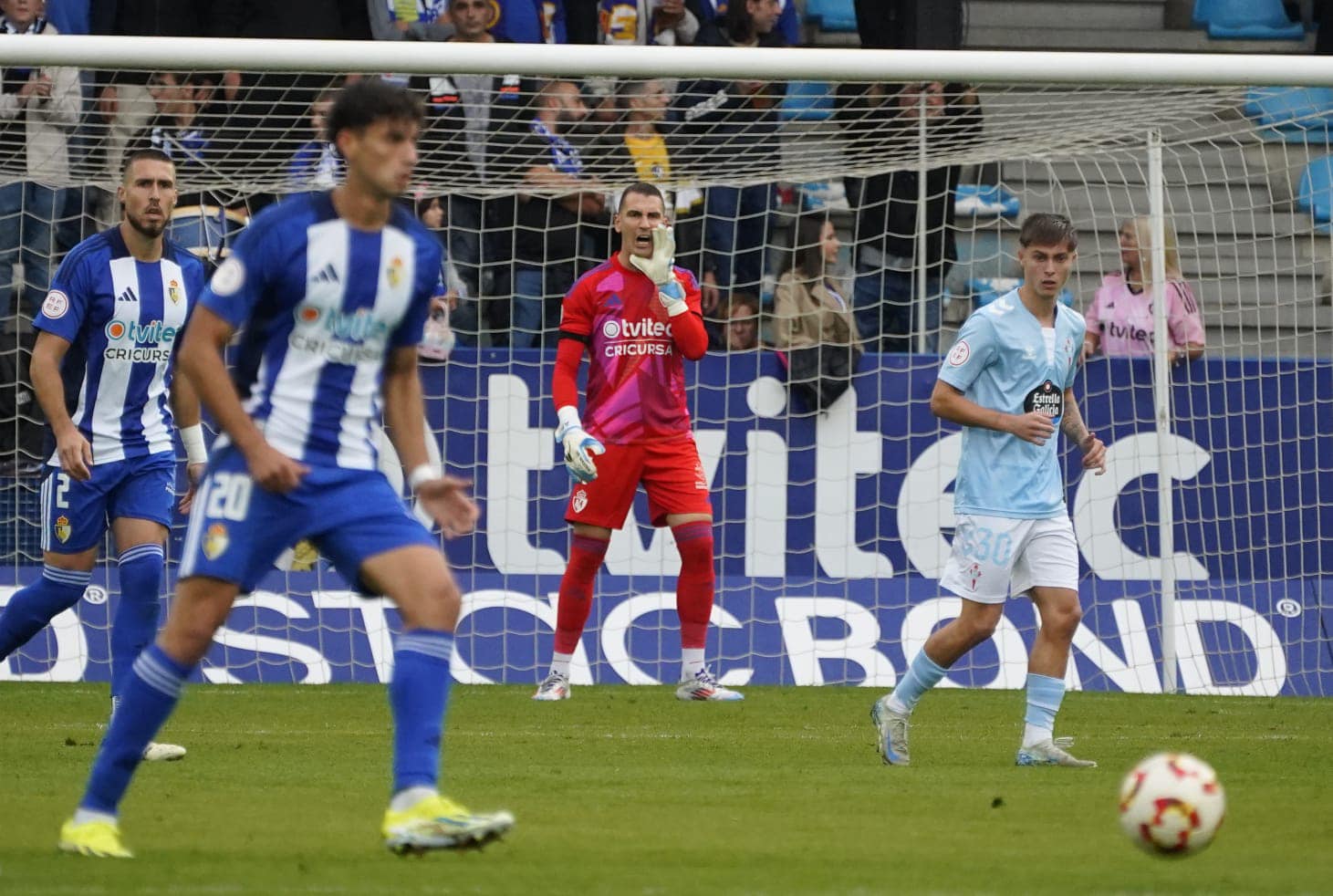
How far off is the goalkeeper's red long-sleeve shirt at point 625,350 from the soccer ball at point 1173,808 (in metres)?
5.45

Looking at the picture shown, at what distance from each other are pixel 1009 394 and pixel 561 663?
349cm

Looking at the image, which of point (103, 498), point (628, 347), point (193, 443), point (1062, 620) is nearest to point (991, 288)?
point (628, 347)

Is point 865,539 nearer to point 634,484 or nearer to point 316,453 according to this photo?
point 634,484

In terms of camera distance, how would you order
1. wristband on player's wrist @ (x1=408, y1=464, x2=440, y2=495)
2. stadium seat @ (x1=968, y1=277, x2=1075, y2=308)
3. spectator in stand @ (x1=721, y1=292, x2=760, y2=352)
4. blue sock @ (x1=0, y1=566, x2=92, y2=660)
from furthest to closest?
stadium seat @ (x1=968, y1=277, x2=1075, y2=308) → spectator in stand @ (x1=721, y1=292, x2=760, y2=352) → blue sock @ (x1=0, y1=566, x2=92, y2=660) → wristband on player's wrist @ (x1=408, y1=464, x2=440, y2=495)

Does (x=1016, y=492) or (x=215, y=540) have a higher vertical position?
(x=1016, y=492)

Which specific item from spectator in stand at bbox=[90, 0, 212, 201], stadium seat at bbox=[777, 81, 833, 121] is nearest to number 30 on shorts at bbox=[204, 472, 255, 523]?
spectator in stand at bbox=[90, 0, 212, 201]

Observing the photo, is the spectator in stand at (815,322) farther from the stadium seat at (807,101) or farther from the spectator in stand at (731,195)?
the stadium seat at (807,101)

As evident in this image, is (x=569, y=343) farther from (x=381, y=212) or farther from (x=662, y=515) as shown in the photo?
(x=381, y=212)

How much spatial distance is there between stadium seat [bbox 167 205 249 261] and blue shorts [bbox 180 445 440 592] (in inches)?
283

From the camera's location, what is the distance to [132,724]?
16.5 ft

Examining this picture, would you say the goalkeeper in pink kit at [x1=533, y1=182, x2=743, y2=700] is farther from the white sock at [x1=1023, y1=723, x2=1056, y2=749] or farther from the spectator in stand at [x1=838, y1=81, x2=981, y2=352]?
the white sock at [x1=1023, y1=723, x2=1056, y2=749]

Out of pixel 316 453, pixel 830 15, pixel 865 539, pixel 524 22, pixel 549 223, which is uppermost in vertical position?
pixel 830 15

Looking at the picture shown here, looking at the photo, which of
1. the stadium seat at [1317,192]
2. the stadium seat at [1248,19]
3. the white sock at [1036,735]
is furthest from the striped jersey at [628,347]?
the stadium seat at [1248,19]

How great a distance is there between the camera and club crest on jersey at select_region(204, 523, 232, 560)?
16.3 feet
